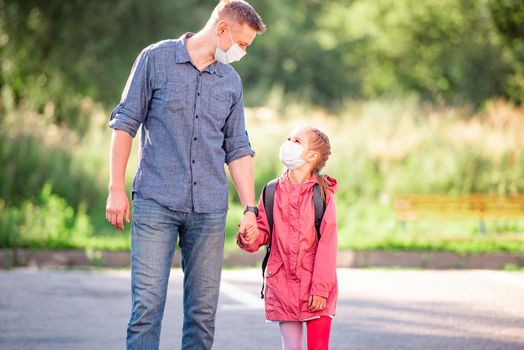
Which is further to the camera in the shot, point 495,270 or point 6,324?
point 495,270

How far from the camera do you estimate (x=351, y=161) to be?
19.1 m

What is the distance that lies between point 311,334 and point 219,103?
1.22 m

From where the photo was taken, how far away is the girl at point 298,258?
208 inches

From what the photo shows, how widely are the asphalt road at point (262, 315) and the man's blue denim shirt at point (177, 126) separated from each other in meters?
2.54

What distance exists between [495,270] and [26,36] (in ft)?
64.9

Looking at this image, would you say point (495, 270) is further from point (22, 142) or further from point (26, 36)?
point (26, 36)

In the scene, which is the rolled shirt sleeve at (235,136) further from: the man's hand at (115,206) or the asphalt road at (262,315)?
the asphalt road at (262,315)

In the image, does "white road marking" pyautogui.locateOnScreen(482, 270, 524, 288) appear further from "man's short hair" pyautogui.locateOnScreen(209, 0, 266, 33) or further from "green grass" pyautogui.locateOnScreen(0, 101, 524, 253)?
"man's short hair" pyautogui.locateOnScreen(209, 0, 266, 33)

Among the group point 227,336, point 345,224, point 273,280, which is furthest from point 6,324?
point 345,224

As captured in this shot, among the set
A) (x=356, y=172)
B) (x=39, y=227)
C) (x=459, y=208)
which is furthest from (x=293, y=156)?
(x=356, y=172)

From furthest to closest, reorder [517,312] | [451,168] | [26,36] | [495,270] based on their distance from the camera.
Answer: [26,36]
[451,168]
[495,270]
[517,312]

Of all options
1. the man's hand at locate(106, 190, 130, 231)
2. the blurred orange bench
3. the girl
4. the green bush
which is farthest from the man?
the blurred orange bench

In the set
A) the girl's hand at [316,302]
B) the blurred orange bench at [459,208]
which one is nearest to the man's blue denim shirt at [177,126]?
the girl's hand at [316,302]

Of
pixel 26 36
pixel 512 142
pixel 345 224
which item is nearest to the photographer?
pixel 345 224
